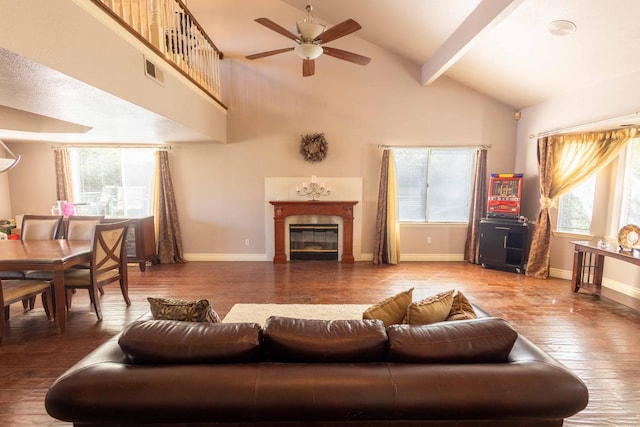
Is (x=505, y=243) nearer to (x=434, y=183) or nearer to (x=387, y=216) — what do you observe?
(x=434, y=183)

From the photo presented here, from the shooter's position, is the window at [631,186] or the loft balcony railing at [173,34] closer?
the loft balcony railing at [173,34]

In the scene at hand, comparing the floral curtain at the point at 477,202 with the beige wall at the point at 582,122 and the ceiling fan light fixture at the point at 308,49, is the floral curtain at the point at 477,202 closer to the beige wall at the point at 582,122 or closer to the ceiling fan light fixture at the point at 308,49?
the beige wall at the point at 582,122

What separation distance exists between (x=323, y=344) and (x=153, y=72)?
291 centimetres

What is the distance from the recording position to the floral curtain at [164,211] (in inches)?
212

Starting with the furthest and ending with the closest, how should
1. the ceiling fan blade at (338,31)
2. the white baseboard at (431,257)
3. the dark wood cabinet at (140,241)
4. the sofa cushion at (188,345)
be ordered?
the white baseboard at (431,257), the dark wood cabinet at (140,241), the ceiling fan blade at (338,31), the sofa cushion at (188,345)

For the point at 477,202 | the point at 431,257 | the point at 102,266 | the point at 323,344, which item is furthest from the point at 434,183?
the point at 102,266

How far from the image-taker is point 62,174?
17.6 ft

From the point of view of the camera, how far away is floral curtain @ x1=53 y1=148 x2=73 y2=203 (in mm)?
5355

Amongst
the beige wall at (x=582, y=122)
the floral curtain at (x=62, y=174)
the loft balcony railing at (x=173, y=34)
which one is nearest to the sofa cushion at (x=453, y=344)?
the loft balcony railing at (x=173, y=34)

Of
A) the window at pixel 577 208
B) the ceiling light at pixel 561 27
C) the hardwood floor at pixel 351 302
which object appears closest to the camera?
the hardwood floor at pixel 351 302

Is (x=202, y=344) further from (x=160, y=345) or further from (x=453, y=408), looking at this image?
(x=453, y=408)

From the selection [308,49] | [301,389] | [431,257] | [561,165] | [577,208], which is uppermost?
[308,49]

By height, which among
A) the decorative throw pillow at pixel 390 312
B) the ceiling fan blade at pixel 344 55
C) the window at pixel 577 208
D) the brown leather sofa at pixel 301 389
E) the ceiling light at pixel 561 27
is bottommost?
the brown leather sofa at pixel 301 389

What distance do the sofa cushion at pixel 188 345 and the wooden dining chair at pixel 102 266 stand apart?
2.38m
